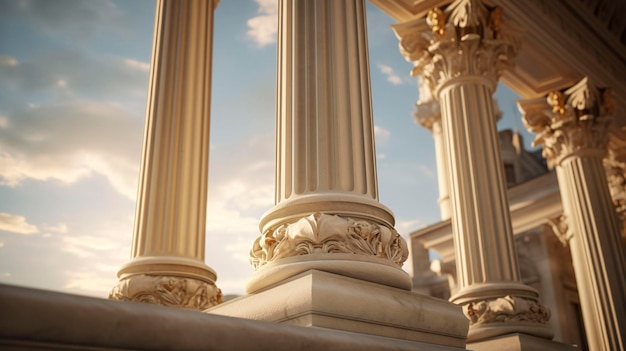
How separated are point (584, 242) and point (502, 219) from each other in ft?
24.5

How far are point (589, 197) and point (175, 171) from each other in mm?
15767

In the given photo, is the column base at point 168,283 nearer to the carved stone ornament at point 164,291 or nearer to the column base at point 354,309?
the carved stone ornament at point 164,291

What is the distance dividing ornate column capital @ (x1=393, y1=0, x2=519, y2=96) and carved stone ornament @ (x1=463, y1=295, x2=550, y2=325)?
659 cm

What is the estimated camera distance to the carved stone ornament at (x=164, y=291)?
10.9 metres

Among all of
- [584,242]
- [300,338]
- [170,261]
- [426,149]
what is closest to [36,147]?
[170,261]

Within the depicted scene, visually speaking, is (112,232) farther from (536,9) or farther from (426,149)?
(426,149)

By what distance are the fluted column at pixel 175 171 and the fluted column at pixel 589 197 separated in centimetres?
1429

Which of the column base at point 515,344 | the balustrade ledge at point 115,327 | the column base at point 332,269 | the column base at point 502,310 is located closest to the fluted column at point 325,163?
the column base at point 332,269

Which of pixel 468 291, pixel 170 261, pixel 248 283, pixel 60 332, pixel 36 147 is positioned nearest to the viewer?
pixel 60 332

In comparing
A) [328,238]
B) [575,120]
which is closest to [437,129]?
[575,120]

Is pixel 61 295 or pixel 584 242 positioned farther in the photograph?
pixel 584 242

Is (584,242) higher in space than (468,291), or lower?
higher

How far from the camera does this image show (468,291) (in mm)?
14625

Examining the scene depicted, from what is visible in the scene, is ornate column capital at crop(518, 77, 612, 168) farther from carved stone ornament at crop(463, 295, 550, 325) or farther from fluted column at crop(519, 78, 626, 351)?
carved stone ornament at crop(463, 295, 550, 325)
